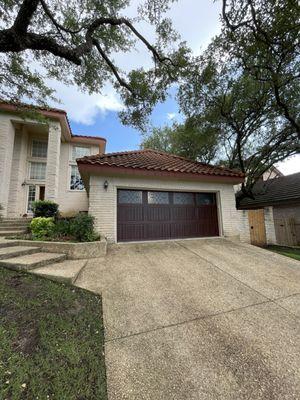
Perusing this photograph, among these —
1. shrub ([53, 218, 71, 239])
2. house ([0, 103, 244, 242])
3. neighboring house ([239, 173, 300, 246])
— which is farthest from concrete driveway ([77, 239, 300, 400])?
neighboring house ([239, 173, 300, 246])

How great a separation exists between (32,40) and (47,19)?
331 centimetres

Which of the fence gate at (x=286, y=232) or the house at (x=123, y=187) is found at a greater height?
the house at (x=123, y=187)

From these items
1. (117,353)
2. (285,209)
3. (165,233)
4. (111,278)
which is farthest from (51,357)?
(285,209)

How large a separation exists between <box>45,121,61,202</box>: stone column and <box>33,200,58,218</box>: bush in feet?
4.45

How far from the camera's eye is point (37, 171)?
36.3 ft

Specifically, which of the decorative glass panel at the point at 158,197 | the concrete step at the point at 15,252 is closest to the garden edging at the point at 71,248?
the concrete step at the point at 15,252

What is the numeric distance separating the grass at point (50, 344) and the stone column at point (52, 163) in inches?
278

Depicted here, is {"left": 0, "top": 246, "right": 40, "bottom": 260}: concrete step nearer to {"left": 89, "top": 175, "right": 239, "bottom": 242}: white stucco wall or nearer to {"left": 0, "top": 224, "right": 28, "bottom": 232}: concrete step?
{"left": 89, "top": 175, "right": 239, "bottom": 242}: white stucco wall

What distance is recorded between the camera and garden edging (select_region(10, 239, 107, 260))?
15.8 ft

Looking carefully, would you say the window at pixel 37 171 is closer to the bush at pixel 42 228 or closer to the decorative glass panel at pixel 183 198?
the bush at pixel 42 228

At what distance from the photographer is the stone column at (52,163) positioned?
30.6ft

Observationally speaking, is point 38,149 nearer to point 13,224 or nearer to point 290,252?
point 13,224

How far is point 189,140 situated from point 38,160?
1043cm

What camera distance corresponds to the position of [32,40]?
409cm
